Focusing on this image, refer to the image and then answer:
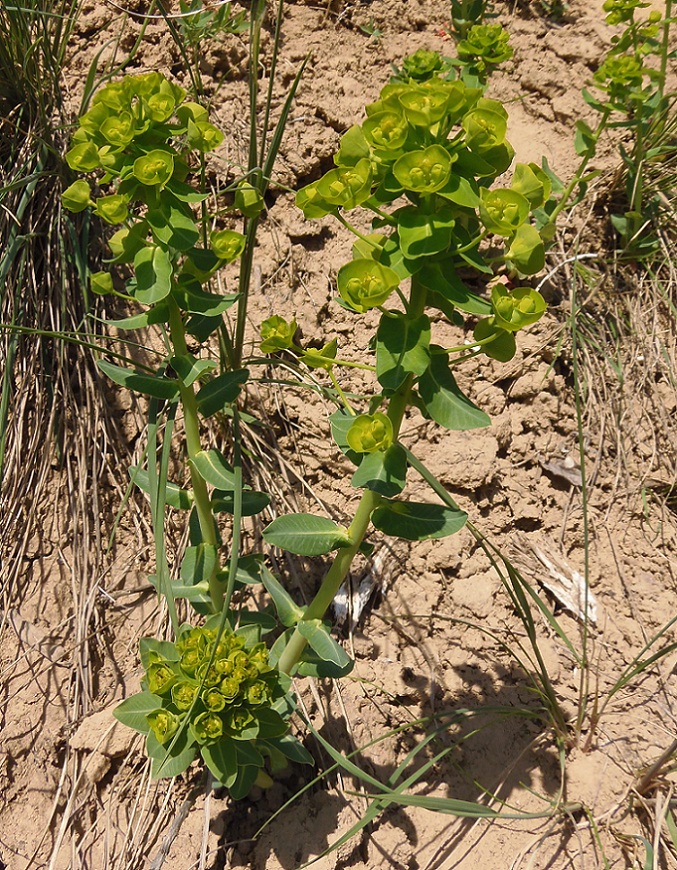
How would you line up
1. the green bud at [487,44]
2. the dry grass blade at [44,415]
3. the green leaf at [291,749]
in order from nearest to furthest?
the green leaf at [291,749] < the dry grass blade at [44,415] < the green bud at [487,44]

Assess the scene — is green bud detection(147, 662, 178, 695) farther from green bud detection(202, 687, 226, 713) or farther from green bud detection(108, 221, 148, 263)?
green bud detection(108, 221, 148, 263)

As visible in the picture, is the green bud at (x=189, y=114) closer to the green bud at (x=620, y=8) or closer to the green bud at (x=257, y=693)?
the green bud at (x=257, y=693)

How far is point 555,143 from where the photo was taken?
9.36 feet

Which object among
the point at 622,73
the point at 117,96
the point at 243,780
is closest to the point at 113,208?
the point at 117,96

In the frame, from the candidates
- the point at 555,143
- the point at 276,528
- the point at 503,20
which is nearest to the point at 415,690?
the point at 276,528

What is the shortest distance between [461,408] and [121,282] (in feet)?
4.88

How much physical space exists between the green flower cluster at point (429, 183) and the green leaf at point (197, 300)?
10.8 inches

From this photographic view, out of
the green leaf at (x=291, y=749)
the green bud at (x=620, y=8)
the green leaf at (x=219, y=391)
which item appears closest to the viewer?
the green leaf at (x=219, y=391)

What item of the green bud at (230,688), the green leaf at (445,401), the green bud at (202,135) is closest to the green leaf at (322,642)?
the green bud at (230,688)

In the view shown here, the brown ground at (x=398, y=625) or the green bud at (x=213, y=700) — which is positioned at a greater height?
the green bud at (x=213, y=700)

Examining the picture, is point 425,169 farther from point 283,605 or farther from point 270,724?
point 270,724

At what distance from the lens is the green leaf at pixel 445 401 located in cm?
→ 129

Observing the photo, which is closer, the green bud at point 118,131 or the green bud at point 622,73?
the green bud at point 118,131

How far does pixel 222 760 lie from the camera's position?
1.47 meters
